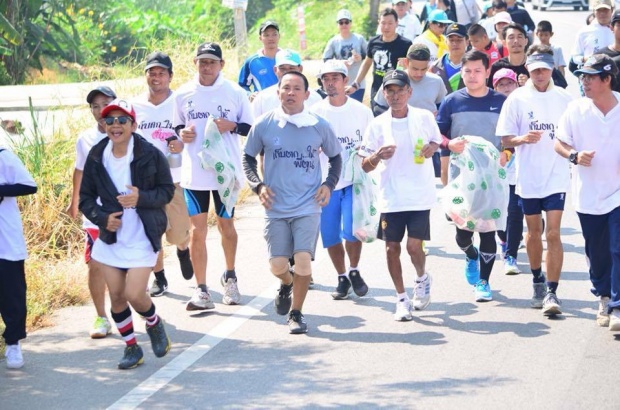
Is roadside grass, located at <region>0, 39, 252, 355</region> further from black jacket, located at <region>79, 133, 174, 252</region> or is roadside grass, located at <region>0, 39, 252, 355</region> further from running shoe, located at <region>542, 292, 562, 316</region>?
running shoe, located at <region>542, 292, 562, 316</region>

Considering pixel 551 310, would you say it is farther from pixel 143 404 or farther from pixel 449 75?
pixel 449 75

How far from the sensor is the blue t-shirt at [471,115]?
1052 cm

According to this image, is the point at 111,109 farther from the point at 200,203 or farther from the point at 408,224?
the point at 408,224

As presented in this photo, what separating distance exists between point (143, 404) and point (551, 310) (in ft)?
11.2

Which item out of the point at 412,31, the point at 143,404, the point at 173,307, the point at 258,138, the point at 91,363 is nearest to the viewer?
the point at 143,404

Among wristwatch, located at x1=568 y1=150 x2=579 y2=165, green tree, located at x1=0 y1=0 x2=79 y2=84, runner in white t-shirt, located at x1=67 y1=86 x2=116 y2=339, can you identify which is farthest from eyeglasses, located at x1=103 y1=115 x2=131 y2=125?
green tree, located at x1=0 y1=0 x2=79 y2=84

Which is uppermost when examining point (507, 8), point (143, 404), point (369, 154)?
point (507, 8)

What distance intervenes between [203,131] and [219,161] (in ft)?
1.28

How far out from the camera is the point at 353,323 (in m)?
9.49

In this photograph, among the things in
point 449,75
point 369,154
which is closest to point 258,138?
point 369,154

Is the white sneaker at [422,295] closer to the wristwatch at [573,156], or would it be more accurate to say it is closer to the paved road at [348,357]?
the paved road at [348,357]

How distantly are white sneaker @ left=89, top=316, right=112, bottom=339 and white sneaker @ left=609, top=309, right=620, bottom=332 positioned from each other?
12.2ft

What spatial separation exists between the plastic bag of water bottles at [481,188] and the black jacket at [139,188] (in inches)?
109

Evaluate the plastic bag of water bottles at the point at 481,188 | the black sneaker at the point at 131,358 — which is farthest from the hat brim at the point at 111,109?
the plastic bag of water bottles at the point at 481,188
